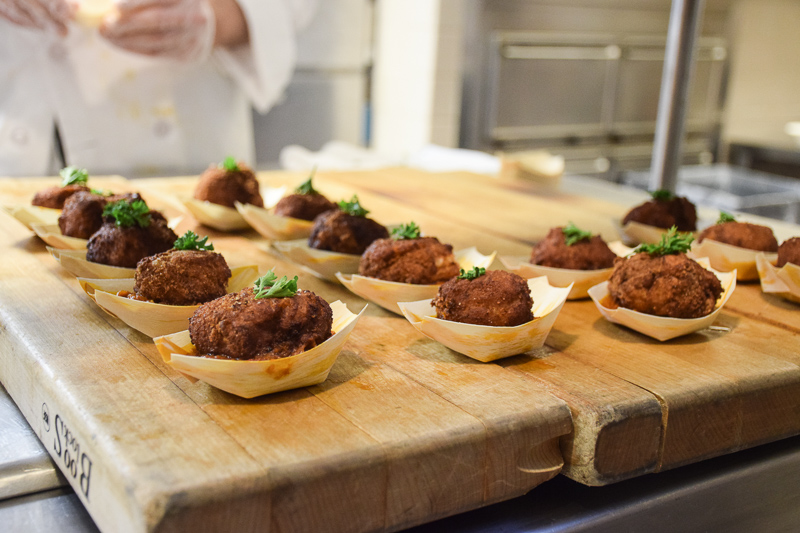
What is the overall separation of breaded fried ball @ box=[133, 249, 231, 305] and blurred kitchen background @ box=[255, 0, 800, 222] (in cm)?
304

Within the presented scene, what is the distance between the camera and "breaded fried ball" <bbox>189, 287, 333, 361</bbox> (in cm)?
106

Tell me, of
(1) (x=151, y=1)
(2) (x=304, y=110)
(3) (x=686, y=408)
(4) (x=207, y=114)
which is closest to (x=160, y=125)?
(4) (x=207, y=114)

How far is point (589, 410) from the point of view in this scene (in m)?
1.04

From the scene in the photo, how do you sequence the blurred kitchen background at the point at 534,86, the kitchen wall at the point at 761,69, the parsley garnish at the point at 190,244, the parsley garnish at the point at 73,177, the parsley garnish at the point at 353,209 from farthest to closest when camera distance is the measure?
the kitchen wall at the point at 761,69
the blurred kitchen background at the point at 534,86
the parsley garnish at the point at 73,177
the parsley garnish at the point at 353,209
the parsley garnish at the point at 190,244

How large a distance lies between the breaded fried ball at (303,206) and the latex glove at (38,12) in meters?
1.72

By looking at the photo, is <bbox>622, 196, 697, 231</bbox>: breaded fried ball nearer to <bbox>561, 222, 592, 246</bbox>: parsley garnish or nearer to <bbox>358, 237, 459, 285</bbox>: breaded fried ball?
<bbox>561, 222, 592, 246</bbox>: parsley garnish

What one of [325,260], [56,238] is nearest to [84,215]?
[56,238]

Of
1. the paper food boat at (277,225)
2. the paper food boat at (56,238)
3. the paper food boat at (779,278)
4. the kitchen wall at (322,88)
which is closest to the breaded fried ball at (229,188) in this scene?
the paper food boat at (277,225)

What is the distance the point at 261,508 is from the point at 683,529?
2.09 ft

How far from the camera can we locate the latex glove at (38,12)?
296cm

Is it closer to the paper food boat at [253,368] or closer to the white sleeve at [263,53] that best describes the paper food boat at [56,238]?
the paper food boat at [253,368]

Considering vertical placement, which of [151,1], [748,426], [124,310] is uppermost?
[151,1]

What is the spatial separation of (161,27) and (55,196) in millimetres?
1447

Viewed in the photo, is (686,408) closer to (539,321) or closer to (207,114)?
(539,321)
